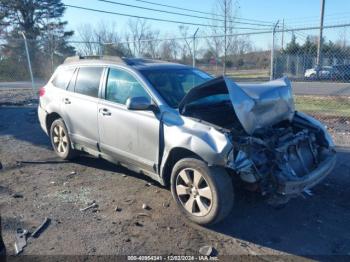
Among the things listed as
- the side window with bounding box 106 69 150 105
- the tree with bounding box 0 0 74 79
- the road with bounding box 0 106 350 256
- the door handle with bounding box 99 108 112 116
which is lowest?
the road with bounding box 0 106 350 256

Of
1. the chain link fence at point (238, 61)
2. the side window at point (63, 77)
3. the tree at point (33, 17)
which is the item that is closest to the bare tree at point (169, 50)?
the chain link fence at point (238, 61)

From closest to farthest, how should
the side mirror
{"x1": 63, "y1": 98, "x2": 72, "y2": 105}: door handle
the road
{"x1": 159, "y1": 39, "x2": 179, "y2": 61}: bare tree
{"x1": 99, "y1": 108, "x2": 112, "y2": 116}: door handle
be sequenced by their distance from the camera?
1. the road
2. the side mirror
3. {"x1": 99, "y1": 108, "x2": 112, "y2": 116}: door handle
4. {"x1": 63, "y1": 98, "x2": 72, "y2": 105}: door handle
5. {"x1": 159, "y1": 39, "x2": 179, "y2": 61}: bare tree

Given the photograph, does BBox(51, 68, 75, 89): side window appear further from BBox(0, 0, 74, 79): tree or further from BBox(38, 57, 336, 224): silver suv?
BBox(0, 0, 74, 79): tree

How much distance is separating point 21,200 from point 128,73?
229 centimetres

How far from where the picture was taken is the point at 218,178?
3.73 m

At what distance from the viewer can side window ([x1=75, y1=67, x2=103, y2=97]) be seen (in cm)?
540

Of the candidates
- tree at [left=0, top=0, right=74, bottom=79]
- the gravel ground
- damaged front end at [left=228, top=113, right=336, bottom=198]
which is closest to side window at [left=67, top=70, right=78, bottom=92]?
the gravel ground

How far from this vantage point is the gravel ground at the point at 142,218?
3576 millimetres

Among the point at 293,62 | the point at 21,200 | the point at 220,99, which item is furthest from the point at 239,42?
the point at 21,200

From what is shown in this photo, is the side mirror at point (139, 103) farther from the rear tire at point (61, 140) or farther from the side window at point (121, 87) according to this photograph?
the rear tire at point (61, 140)

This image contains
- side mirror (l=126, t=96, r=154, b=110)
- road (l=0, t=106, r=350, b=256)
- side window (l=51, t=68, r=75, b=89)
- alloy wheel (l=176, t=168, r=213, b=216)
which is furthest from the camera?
side window (l=51, t=68, r=75, b=89)

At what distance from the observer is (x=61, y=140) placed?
20.6 ft

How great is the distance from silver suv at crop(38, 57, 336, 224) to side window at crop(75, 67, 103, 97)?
0.7 inches

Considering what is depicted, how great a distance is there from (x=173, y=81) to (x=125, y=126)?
3.10ft
